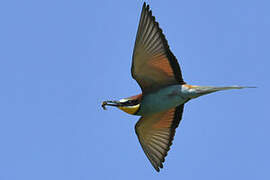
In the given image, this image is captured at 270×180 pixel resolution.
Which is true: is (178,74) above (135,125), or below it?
above

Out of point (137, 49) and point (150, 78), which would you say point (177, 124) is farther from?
point (137, 49)

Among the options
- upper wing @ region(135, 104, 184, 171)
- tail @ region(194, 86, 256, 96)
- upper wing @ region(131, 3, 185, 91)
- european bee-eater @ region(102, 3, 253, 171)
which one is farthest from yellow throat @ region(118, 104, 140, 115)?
tail @ region(194, 86, 256, 96)

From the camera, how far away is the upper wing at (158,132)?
6.91 m

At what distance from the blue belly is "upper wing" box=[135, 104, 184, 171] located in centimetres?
41

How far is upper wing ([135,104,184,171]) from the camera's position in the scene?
6.91 meters

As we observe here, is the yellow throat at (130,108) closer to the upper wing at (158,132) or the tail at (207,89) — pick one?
the upper wing at (158,132)

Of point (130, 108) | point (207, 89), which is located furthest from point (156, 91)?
point (207, 89)

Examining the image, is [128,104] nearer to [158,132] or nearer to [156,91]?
[156,91]

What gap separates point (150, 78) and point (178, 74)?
1.18 ft

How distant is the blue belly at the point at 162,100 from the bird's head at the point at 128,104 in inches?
2.5

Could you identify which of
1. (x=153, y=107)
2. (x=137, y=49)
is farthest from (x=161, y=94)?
(x=137, y=49)

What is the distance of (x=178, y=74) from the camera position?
6316mm

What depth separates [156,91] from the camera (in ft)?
21.2

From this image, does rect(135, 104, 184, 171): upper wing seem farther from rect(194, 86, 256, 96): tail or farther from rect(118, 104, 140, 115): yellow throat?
rect(194, 86, 256, 96): tail
